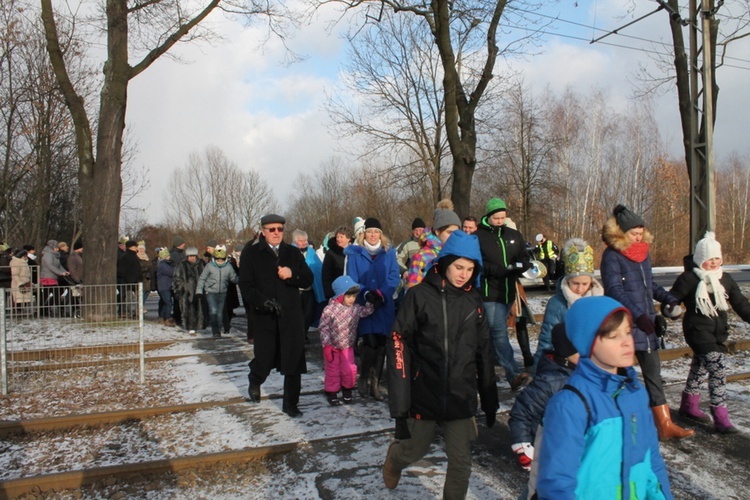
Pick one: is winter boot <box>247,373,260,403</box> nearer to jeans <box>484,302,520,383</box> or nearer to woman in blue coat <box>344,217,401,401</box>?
woman in blue coat <box>344,217,401,401</box>

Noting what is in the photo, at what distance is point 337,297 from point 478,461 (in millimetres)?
2569

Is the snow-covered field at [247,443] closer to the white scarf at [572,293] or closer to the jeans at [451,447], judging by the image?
the jeans at [451,447]

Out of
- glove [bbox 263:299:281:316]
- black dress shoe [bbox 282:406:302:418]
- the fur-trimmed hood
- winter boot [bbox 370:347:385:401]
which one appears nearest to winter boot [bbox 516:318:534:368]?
winter boot [bbox 370:347:385:401]

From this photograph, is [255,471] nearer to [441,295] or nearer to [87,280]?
[441,295]

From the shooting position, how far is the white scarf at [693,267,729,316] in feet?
17.2

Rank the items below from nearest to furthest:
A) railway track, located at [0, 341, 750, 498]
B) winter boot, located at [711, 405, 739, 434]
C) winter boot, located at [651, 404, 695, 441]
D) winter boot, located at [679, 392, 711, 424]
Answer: railway track, located at [0, 341, 750, 498], winter boot, located at [651, 404, 695, 441], winter boot, located at [711, 405, 739, 434], winter boot, located at [679, 392, 711, 424]

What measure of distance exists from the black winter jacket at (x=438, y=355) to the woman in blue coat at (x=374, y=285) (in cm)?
256

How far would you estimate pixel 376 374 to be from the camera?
6516 millimetres

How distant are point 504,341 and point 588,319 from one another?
396cm

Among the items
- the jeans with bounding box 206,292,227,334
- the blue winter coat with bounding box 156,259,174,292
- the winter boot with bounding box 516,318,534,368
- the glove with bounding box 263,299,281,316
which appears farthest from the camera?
the blue winter coat with bounding box 156,259,174,292

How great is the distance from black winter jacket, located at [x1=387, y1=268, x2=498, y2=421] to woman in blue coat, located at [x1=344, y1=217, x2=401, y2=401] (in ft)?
8.40

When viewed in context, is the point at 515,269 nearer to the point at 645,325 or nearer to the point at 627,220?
the point at 627,220

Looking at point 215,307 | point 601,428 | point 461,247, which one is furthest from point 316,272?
point 601,428

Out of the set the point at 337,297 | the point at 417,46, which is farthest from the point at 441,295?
the point at 417,46
